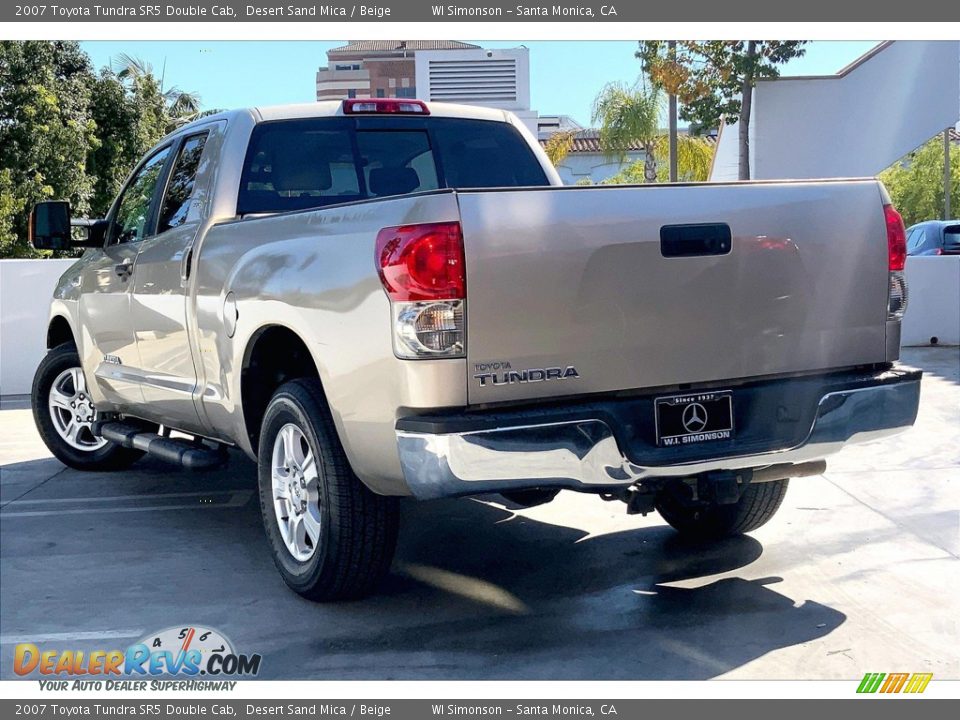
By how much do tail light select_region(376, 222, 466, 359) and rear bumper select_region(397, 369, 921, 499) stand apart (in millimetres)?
236

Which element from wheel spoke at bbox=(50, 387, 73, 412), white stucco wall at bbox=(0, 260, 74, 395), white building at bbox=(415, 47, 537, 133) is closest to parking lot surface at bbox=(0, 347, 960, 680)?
wheel spoke at bbox=(50, 387, 73, 412)

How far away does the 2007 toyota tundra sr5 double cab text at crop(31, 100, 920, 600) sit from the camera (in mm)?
3648

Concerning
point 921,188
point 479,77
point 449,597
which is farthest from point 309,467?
point 479,77

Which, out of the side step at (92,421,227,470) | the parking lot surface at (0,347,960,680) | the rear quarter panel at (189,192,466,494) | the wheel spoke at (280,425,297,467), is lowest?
the parking lot surface at (0,347,960,680)

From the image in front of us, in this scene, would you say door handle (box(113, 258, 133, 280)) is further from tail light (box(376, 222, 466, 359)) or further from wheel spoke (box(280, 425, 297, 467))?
tail light (box(376, 222, 466, 359))

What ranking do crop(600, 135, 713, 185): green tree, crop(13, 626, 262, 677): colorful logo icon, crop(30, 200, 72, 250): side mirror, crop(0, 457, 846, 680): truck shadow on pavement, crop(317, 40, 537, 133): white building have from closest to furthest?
crop(13, 626, 262, 677): colorful logo icon < crop(0, 457, 846, 680): truck shadow on pavement < crop(30, 200, 72, 250): side mirror < crop(600, 135, 713, 185): green tree < crop(317, 40, 537, 133): white building

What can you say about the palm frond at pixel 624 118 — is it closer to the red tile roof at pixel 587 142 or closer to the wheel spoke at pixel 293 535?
the red tile roof at pixel 587 142

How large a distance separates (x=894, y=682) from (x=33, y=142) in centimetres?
2284

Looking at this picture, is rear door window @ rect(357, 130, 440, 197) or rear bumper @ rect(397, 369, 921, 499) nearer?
rear bumper @ rect(397, 369, 921, 499)

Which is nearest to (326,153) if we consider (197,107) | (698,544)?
(698,544)

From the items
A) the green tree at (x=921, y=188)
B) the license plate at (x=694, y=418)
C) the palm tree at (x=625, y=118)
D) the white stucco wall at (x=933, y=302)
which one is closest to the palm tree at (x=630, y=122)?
the palm tree at (x=625, y=118)

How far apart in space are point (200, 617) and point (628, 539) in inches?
80.6

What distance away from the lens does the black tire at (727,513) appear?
5.11m

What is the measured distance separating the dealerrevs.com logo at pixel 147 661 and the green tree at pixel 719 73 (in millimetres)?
19870
